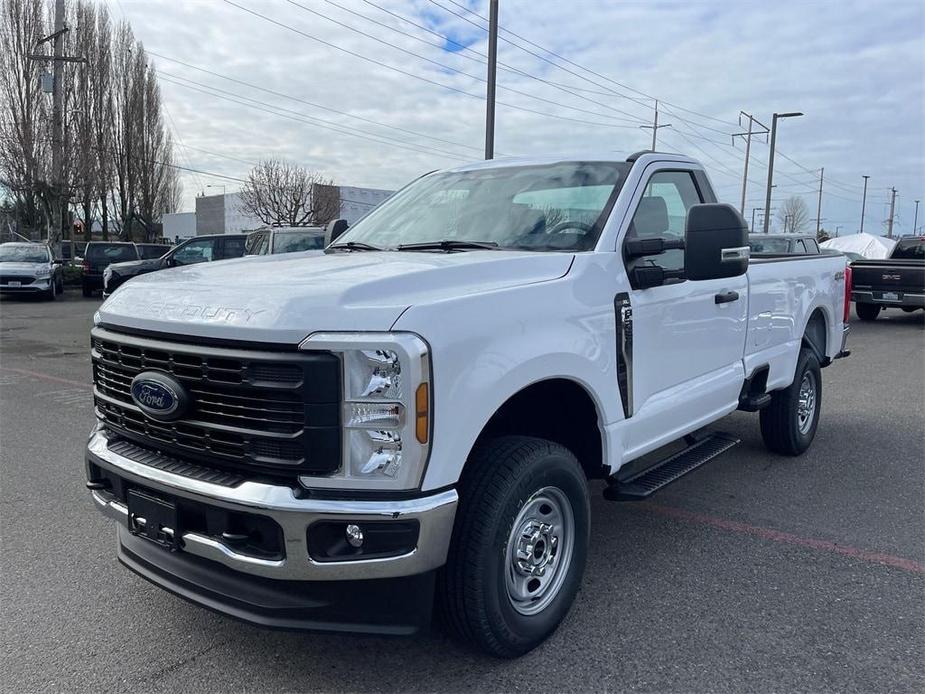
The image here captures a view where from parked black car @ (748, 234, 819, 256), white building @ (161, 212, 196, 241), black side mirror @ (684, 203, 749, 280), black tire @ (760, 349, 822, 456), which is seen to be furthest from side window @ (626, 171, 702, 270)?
white building @ (161, 212, 196, 241)

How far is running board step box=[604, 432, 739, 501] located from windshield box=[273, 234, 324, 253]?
32.9 ft

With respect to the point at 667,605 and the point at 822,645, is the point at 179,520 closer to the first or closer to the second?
the point at 667,605

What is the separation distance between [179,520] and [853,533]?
365 cm

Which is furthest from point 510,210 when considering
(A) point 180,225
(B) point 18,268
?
(A) point 180,225

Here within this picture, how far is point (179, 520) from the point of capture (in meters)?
2.67

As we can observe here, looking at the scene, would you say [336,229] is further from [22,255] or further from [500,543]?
[22,255]

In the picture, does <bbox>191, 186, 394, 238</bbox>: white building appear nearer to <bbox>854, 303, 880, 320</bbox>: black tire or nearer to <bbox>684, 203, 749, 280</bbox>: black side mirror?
<bbox>854, 303, 880, 320</bbox>: black tire

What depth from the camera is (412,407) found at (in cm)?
240

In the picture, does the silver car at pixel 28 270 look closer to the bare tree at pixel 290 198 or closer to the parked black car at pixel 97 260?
the parked black car at pixel 97 260

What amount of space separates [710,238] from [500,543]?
1.68 m

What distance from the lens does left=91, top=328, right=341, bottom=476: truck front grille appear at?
240 cm

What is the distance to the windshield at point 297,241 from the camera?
13.5 m

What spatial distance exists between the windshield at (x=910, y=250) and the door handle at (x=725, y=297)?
15.6 m

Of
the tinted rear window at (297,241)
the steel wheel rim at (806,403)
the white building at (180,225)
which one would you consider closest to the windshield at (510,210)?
the steel wheel rim at (806,403)
